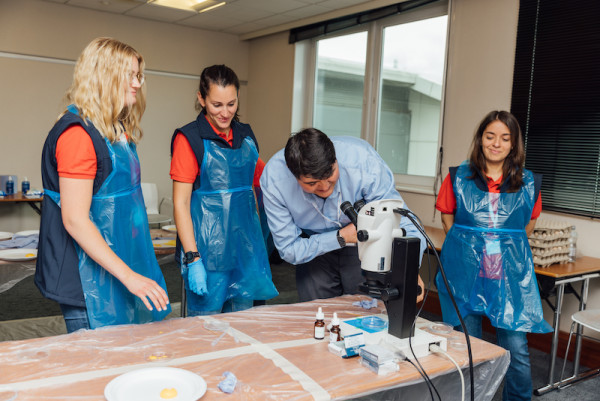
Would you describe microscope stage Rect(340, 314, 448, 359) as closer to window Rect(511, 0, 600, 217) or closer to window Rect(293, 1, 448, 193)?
window Rect(511, 0, 600, 217)

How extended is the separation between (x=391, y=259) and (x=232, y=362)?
1.72 ft

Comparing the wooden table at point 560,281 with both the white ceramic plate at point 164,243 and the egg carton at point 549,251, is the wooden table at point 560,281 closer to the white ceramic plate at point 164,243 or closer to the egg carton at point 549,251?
the egg carton at point 549,251

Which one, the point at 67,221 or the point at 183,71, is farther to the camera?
the point at 183,71

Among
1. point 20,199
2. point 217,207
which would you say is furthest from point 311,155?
point 20,199

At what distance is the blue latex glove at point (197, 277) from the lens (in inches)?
78.0

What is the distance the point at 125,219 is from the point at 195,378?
659 mm

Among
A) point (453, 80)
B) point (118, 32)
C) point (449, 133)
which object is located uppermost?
point (118, 32)

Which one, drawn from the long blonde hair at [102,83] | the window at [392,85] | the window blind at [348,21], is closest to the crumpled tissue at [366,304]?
the long blonde hair at [102,83]

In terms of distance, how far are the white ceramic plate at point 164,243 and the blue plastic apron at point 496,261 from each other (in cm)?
156

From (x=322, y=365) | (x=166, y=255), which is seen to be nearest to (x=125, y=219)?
(x=322, y=365)

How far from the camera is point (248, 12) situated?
5148mm

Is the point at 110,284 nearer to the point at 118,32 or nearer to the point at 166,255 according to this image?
the point at 166,255

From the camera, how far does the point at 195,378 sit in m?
1.19

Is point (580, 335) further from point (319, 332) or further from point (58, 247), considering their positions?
point (58, 247)
